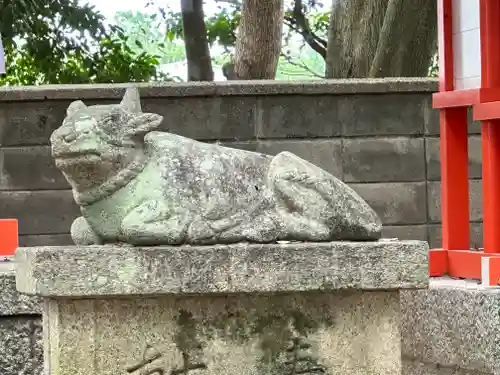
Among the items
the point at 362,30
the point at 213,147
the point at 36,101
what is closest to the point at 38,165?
the point at 36,101

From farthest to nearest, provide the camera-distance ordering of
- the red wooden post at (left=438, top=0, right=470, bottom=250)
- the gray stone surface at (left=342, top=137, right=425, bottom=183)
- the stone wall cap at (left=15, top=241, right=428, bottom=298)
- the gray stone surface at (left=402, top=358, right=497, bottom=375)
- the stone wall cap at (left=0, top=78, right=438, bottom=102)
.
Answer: the gray stone surface at (left=342, top=137, right=425, bottom=183) → the stone wall cap at (left=0, top=78, right=438, bottom=102) → the red wooden post at (left=438, top=0, right=470, bottom=250) → the gray stone surface at (left=402, top=358, right=497, bottom=375) → the stone wall cap at (left=15, top=241, right=428, bottom=298)

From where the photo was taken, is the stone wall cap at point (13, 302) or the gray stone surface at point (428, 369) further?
the stone wall cap at point (13, 302)

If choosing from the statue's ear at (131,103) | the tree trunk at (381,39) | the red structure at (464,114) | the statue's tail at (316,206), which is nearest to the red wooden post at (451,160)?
the red structure at (464,114)

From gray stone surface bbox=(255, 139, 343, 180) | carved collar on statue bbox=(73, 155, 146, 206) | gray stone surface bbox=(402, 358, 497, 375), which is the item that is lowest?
gray stone surface bbox=(402, 358, 497, 375)

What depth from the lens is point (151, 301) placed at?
4723 mm

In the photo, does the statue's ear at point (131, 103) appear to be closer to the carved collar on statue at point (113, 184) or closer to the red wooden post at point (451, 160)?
the carved collar on statue at point (113, 184)

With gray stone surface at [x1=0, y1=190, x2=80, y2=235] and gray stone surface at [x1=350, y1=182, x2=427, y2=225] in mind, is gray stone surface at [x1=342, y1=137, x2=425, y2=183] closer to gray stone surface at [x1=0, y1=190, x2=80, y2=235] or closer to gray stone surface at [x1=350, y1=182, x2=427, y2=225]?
gray stone surface at [x1=350, y1=182, x2=427, y2=225]

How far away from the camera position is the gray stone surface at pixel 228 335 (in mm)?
4691

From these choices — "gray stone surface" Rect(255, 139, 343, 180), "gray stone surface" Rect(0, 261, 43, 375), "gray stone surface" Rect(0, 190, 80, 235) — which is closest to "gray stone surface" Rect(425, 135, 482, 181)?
"gray stone surface" Rect(255, 139, 343, 180)

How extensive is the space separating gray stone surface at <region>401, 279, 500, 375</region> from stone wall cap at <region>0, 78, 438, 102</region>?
12.8 feet

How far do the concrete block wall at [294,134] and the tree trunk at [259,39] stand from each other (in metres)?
3.35

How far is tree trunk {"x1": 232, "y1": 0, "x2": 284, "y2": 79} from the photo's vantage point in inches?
532

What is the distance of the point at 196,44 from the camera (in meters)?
15.1

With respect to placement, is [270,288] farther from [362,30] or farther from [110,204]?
[362,30]
